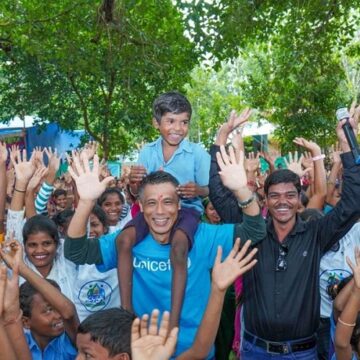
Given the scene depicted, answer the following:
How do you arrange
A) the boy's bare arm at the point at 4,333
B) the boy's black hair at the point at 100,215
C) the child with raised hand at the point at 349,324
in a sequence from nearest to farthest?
the boy's bare arm at the point at 4,333 → the child with raised hand at the point at 349,324 → the boy's black hair at the point at 100,215

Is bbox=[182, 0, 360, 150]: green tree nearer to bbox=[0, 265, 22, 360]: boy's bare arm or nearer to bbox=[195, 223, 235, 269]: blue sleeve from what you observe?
bbox=[195, 223, 235, 269]: blue sleeve

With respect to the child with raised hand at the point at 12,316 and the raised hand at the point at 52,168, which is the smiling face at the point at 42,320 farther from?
the raised hand at the point at 52,168

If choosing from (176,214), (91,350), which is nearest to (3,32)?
(176,214)

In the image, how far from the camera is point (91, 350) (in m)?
2.43

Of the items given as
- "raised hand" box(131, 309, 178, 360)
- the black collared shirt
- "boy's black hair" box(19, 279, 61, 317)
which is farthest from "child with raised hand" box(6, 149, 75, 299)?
"raised hand" box(131, 309, 178, 360)

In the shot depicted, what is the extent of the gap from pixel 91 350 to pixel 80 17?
6668 millimetres

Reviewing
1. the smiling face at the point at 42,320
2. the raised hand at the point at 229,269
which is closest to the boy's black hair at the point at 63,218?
the smiling face at the point at 42,320

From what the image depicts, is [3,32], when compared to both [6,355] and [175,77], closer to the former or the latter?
[175,77]

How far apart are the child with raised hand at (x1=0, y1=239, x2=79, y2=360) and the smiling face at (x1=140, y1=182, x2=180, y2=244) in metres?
0.57

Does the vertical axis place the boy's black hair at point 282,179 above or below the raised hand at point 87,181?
below

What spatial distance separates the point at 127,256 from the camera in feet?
10.3

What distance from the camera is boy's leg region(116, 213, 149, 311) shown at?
312 centimetres

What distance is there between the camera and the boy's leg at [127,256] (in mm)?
3125

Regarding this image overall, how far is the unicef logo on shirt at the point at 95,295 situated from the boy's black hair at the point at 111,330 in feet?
3.52
